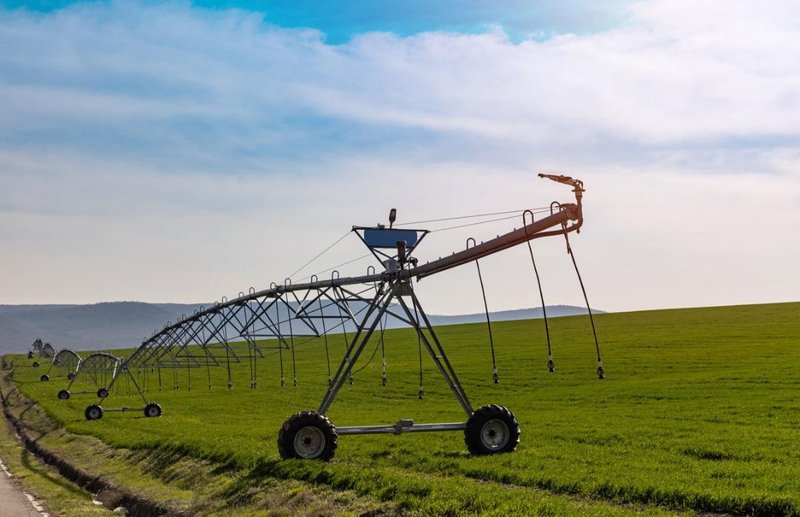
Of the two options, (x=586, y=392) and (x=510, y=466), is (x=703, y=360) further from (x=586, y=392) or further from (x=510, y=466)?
(x=510, y=466)

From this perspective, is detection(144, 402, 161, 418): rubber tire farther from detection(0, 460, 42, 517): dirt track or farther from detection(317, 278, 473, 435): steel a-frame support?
detection(317, 278, 473, 435): steel a-frame support

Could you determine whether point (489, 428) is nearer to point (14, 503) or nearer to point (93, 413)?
point (14, 503)

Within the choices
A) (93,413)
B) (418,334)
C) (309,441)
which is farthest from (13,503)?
(93,413)

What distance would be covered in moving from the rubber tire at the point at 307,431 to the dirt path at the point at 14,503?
7.97 m

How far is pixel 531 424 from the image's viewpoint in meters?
36.4

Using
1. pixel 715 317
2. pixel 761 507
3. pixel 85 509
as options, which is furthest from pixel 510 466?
pixel 715 317

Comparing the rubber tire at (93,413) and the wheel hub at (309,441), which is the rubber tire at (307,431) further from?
the rubber tire at (93,413)

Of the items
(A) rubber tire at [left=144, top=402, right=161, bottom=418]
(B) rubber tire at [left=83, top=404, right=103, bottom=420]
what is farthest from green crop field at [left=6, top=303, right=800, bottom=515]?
(B) rubber tire at [left=83, top=404, right=103, bottom=420]

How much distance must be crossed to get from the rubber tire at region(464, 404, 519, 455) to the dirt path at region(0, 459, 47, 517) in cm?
1355

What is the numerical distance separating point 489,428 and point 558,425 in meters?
10.4

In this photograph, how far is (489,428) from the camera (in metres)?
26.2

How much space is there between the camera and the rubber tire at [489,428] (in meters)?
25.6

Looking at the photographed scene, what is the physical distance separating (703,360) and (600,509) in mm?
54556

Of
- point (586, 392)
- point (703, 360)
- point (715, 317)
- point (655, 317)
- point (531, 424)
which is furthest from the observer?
point (655, 317)
